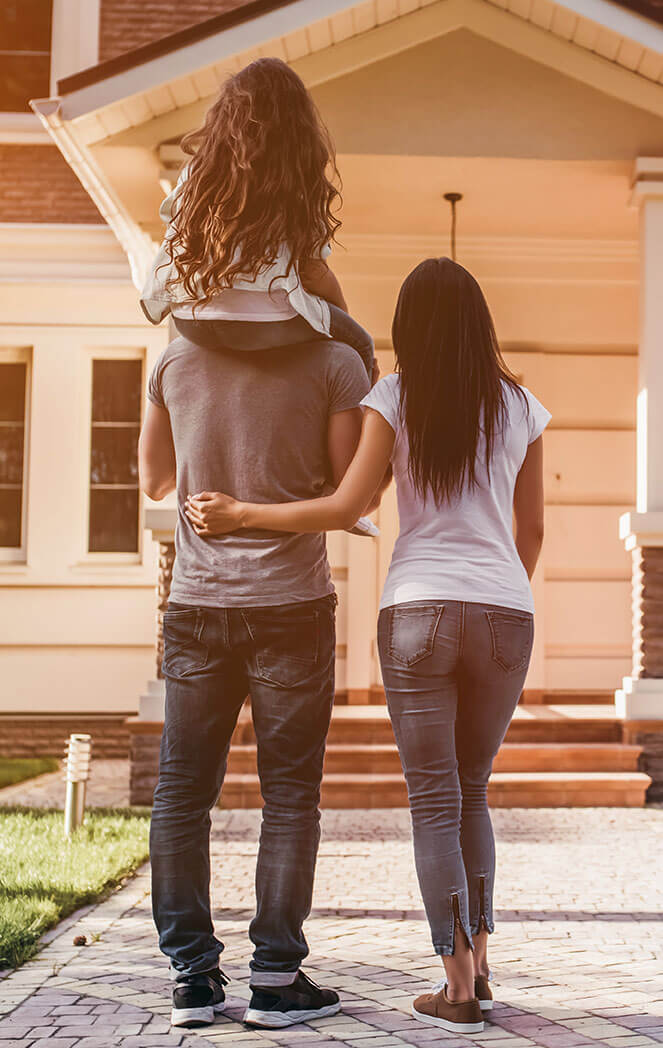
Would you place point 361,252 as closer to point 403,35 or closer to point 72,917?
point 403,35

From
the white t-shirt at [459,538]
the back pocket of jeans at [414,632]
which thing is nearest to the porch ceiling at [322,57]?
the white t-shirt at [459,538]

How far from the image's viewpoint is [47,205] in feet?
36.3

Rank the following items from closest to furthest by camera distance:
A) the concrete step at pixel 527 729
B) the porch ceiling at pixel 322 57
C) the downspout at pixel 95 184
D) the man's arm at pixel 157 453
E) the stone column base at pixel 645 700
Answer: the man's arm at pixel 157 453 → the downspout at pixel 95 184 → the porch ceiling at pixel 322 57 → the stone column base at pixel 645 700 → the concrete step at pixel 527 729

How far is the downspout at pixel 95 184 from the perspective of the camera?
7.14m

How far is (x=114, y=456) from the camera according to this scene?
1104cm

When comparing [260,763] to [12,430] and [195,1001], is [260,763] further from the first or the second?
[12,430]

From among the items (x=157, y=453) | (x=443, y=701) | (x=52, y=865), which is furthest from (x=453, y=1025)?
(x=52, y=865)

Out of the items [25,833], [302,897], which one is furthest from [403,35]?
[302,897]

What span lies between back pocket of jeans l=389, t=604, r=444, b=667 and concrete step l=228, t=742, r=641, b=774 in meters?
4.87

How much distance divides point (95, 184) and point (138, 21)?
330 cm

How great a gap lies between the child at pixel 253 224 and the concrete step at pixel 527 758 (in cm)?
503

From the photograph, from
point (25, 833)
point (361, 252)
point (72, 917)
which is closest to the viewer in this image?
point (72, 917)

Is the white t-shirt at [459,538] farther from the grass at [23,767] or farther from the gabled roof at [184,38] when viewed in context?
the grass at [23,767]

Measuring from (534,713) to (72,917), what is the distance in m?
4.78
